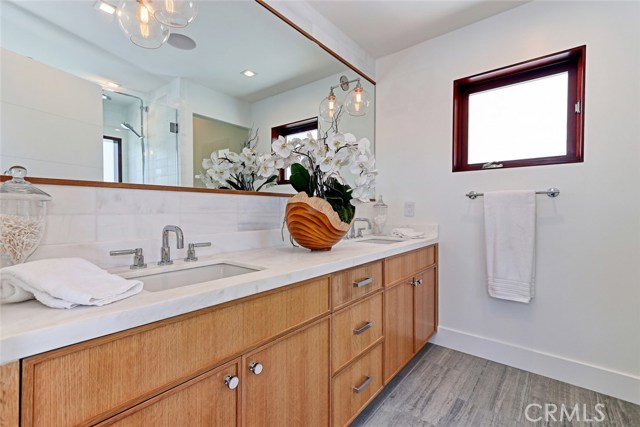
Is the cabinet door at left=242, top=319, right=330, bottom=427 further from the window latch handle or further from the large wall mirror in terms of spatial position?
the window latch handle

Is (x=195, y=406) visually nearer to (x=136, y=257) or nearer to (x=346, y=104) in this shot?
(x=136, y=257)

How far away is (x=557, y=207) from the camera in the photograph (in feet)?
5.68

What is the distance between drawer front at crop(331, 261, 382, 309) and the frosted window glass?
1.33 m

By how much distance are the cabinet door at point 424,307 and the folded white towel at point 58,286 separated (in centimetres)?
159

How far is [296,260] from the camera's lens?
113 centimetres

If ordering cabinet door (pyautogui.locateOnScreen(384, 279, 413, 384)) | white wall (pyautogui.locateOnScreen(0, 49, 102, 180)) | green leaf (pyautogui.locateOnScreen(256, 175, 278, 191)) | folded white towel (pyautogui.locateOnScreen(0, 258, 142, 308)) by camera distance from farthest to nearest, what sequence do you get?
green leaf (pyautogui.locateOnScreen(256, 175, 278, 191)), cabinet door (pyautogui.locateOnScreen(384, 279, 413, 384)), white wall (pyautogui.locateOnScreen(0, 49, 102, 180)), folded white towel (pyautogui.locateOnScreen(0, 258, 142, 308))

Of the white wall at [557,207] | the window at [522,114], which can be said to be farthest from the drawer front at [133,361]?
the window at [522,114]

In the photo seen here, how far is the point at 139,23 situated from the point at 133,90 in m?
0.23

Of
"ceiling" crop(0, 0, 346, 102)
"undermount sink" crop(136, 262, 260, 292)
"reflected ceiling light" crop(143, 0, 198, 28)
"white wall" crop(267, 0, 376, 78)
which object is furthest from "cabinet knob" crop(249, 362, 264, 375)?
"white wall" crop(267, 0, 376, 78)

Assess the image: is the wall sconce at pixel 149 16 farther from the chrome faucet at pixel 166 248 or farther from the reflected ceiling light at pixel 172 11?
the chrome faucet at pixel 166 248

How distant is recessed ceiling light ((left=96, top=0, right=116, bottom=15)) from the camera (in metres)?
1.01

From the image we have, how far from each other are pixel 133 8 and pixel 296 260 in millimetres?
1079

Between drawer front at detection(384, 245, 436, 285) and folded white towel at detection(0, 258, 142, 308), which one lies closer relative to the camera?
folded white towel at detection(0, 258, 142, 308)

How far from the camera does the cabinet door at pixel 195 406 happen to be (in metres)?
0.59
